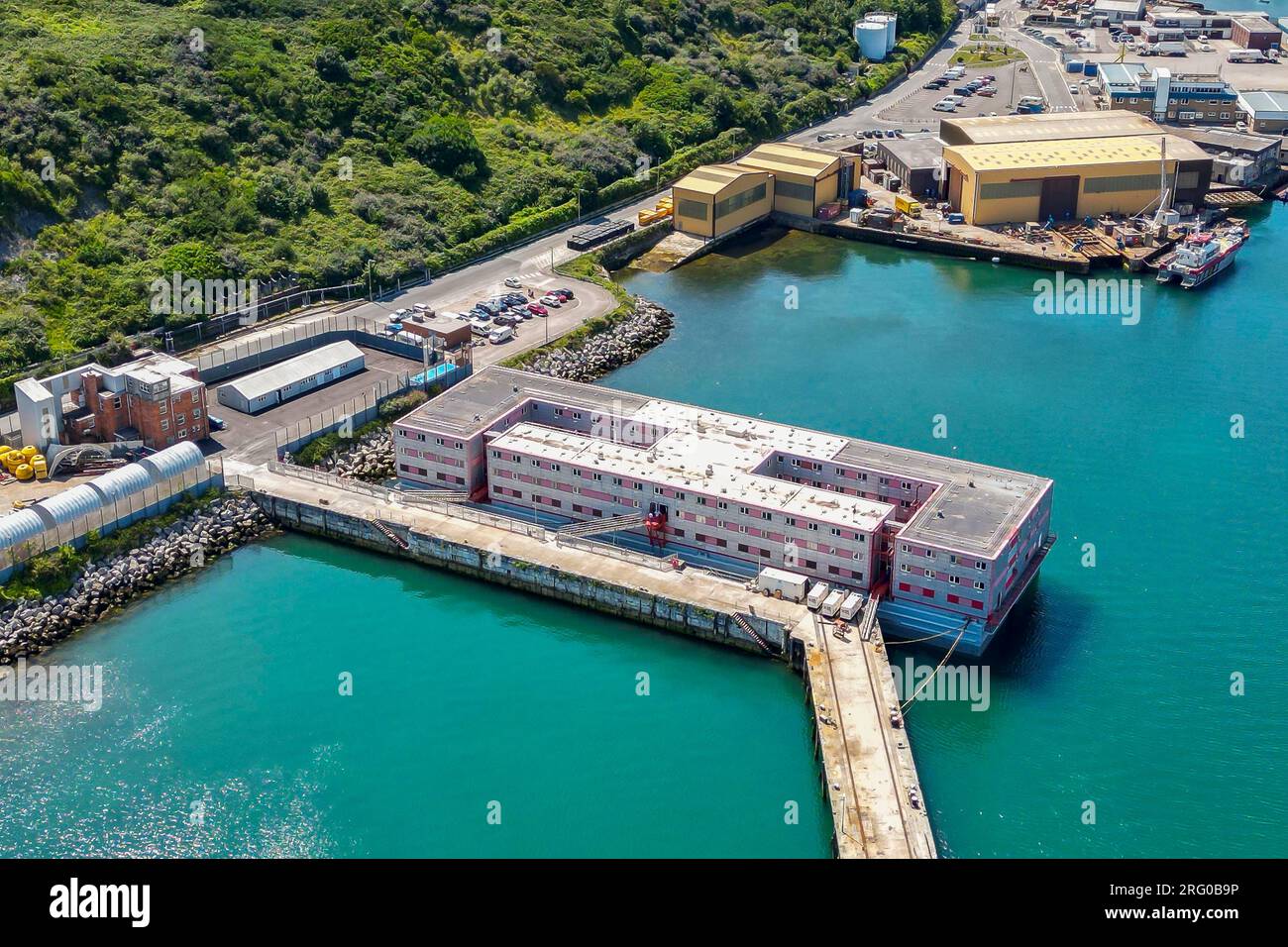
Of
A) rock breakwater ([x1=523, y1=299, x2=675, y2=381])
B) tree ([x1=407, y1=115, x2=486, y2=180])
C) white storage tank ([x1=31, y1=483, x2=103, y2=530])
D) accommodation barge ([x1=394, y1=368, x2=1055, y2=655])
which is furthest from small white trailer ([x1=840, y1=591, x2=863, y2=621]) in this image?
tree ([x1=407, y1=115, x2=486, y2=180])

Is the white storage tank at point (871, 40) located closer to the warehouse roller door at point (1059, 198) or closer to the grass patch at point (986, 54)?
the grass patch at point (986, 54)

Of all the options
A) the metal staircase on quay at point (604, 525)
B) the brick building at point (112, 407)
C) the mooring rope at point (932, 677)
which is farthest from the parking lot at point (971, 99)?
the mooring rope at point (932, 677)

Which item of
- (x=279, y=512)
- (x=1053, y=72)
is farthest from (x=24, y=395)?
(x=1053, y=72)

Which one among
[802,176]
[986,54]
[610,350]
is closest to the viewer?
[610,350]

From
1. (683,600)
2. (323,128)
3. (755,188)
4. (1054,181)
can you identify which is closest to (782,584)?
(683,600)

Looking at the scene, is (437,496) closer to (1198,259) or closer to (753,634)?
(753,634)

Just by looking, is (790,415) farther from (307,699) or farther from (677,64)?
(677,64)

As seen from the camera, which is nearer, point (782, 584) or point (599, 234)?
point (782, 584)
